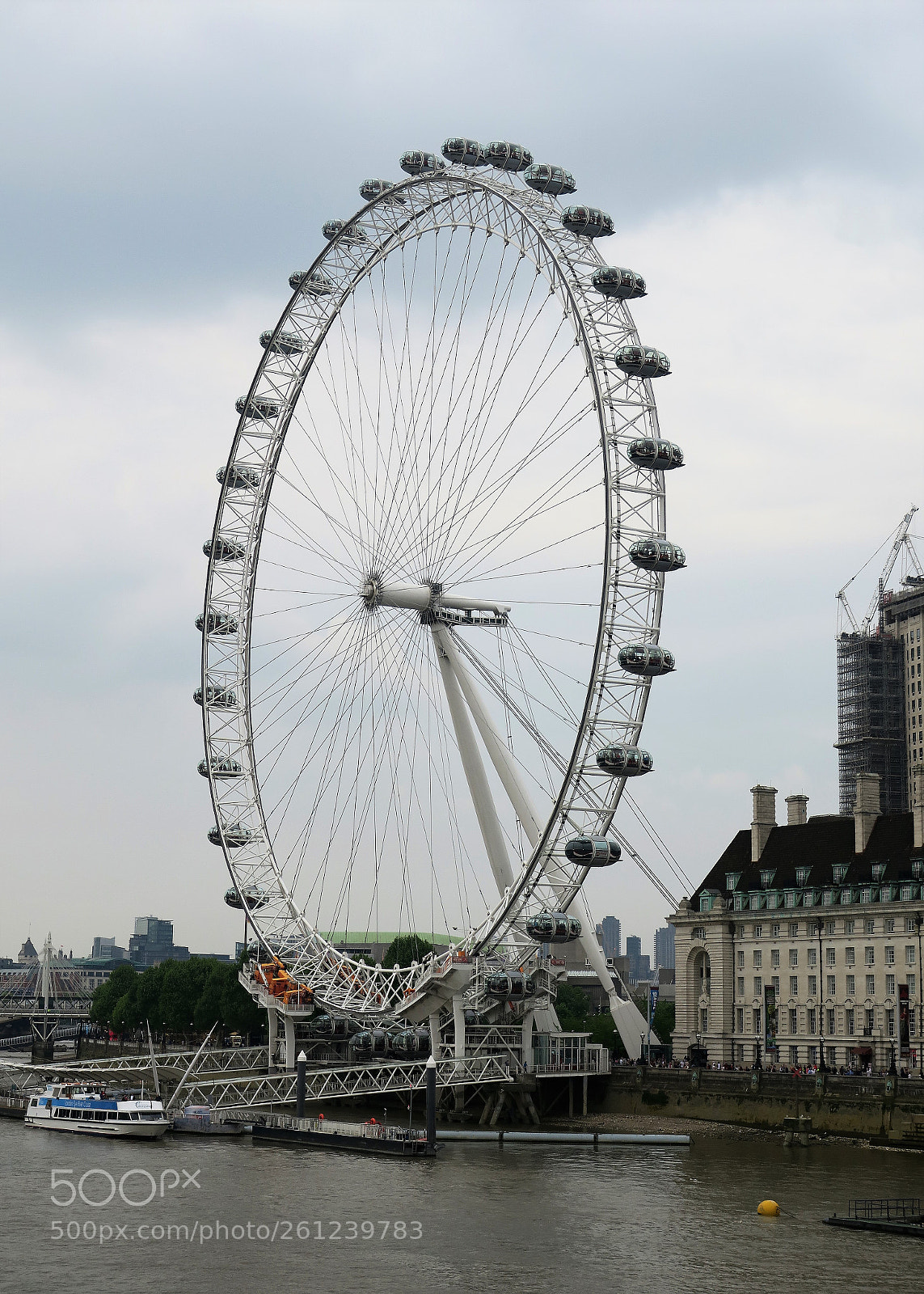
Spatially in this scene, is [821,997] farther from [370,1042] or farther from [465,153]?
[465,153]

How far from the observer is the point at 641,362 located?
67750 mm

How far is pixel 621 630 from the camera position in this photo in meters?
68.2

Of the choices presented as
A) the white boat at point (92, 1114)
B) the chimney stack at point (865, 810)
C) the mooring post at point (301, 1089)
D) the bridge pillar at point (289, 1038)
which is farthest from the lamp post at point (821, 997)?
the white boat at point (92, 1114)

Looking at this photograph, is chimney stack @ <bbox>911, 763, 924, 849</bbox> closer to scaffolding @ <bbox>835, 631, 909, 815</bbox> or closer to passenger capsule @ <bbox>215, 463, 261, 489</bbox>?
passenger capsule @ <bbox>215, 463, 261, 489</bbox>

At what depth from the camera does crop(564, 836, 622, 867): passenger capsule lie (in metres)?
66.4

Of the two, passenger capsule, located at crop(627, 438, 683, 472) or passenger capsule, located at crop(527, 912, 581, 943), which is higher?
passenger capsule, located at crop(627, 438, 683, 472)

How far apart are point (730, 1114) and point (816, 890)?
1722 cm

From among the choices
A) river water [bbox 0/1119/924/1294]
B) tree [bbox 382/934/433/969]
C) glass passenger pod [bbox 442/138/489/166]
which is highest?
glass passenger pod [bbox 442/138/489/166]

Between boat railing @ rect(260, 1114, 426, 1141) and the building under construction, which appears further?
the building under construction

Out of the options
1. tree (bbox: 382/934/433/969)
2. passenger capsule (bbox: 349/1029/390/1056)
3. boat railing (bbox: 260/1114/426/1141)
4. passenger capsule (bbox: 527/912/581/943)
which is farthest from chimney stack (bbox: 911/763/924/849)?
tree (bbox: 382/934/433/969)

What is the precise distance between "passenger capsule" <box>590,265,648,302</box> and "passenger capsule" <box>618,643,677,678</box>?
47.0ft

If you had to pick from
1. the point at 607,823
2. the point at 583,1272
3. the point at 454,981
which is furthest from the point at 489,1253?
the point at 454,981

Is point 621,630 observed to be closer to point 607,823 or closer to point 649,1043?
point 607,823

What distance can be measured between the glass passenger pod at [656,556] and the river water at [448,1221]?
22525 mm
